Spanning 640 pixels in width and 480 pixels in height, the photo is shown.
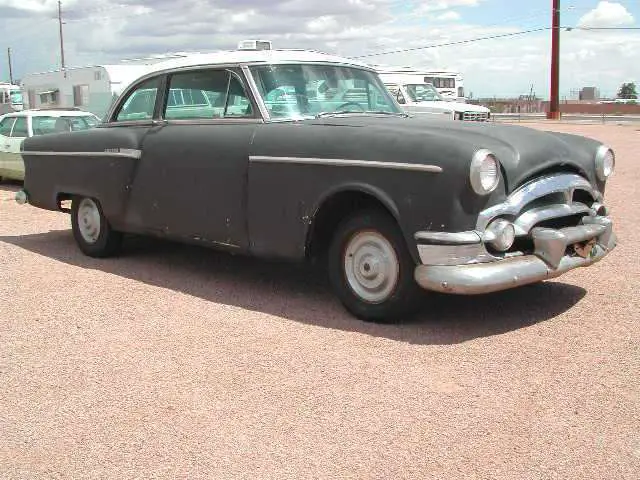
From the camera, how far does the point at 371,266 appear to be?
4.75 metres

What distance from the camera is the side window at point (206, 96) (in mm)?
5648

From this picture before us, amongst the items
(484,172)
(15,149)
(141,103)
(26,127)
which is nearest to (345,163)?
(484,172)

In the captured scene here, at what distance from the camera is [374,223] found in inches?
184

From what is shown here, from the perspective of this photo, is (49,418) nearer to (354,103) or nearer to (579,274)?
(354,103)

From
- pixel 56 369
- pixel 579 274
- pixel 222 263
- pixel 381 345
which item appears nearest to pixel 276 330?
pixel 381 345

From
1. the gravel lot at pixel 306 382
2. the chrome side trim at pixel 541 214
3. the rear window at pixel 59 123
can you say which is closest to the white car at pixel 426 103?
the rear window at pixel 59 123

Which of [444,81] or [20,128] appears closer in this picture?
[20,128]

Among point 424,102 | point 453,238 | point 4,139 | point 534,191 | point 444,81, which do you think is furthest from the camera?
point 444,81

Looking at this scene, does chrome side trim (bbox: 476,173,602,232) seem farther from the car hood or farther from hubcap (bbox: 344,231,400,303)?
hubcap (bbox: 344,231,400,303)

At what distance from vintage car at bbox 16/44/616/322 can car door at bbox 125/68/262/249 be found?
1cm

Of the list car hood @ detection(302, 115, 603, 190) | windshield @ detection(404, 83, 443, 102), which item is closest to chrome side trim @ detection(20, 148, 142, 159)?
car hood @ detection(302, 115, 603, 190)

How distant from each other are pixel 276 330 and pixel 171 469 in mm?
1764

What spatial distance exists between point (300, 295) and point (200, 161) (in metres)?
1.20

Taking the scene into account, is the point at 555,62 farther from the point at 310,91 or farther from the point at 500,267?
the point at 500,267
